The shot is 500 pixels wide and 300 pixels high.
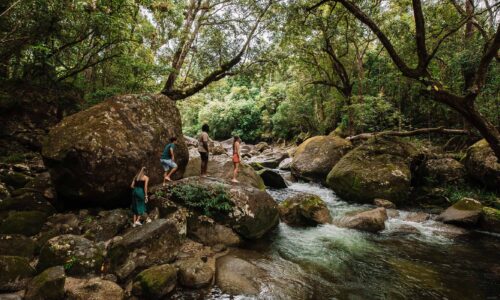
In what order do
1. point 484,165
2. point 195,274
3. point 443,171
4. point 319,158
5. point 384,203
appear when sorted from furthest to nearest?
point 319,158, point 443,171, point 384,203, point 484,165, point 195,274

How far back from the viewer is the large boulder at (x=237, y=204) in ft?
24.7

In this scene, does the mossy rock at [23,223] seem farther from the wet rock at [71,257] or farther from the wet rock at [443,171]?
the wet rock at [443,171]

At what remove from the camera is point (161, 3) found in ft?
44.3

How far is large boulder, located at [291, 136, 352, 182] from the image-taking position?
1544 centimetres

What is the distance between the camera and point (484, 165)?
34.7ft

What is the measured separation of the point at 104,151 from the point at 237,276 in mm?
4466

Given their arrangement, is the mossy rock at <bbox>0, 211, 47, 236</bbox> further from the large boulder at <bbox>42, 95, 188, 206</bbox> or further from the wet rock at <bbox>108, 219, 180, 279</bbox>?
the wet rock at <bbox>108, 219, 180, 279</bbox>

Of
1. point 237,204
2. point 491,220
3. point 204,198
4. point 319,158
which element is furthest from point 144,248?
point 319,158

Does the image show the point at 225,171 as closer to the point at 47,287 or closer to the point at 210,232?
the point at 210,232

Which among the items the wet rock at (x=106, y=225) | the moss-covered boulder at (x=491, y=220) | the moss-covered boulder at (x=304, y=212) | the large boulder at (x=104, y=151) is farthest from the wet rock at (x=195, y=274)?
the moss-covered boulder at (x=491, y=220)

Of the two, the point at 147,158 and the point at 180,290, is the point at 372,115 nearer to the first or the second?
the point at 147,158

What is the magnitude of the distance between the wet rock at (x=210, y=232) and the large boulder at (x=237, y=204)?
175mm

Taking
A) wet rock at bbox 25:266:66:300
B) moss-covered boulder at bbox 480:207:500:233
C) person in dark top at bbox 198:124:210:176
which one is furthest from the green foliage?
moss-covered boulder at bbox 480:207:500:233

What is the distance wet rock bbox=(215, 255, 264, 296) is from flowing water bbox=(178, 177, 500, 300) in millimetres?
165
